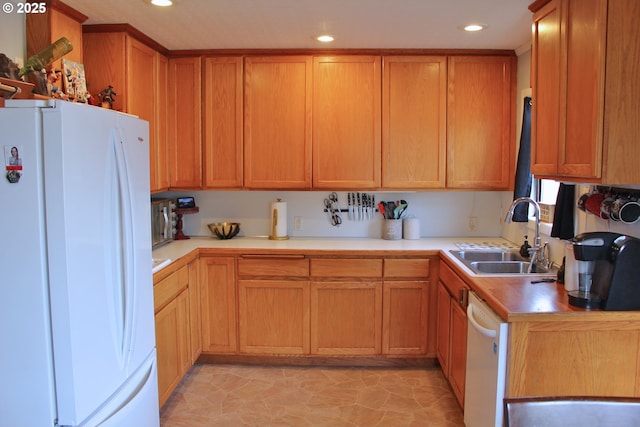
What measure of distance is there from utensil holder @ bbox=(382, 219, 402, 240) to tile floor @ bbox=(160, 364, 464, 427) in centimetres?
98

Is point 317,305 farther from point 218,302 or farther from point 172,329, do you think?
point 172,329

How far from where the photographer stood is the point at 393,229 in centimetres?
392

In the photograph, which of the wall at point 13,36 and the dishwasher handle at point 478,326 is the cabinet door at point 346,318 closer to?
the dishwasher handle at point 478,326

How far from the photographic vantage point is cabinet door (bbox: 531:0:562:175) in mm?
2350

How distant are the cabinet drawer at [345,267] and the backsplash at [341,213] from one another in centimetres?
57

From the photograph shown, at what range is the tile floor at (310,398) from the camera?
9.62ft

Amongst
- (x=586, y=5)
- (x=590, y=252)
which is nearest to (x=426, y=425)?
(x=590, y=252)

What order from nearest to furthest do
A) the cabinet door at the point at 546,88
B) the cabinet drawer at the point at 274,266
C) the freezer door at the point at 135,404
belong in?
the freezer door at the point at 135,404
the cabinet door at the point at 546,88
the cabinet drawer at the point at 274,266

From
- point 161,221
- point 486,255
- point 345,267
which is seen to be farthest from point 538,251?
point 161,221

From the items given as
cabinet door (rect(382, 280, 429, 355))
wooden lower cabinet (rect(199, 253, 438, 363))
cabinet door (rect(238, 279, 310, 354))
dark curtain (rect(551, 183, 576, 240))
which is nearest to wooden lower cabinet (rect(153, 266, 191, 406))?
wooden lower cabinet (rect(199, 253, 438, 363))

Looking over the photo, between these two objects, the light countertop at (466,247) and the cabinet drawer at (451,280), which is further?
the cabinet drawer at (451,280)

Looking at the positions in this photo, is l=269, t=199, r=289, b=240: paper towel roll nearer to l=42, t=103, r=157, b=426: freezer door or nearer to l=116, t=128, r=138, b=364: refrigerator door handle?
l=42, t=103, r=157, b=426: freezer door

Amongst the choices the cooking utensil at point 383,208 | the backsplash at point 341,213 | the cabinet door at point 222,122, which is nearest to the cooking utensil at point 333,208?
the backsplash at point 341,213

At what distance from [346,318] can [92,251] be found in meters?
2.11
